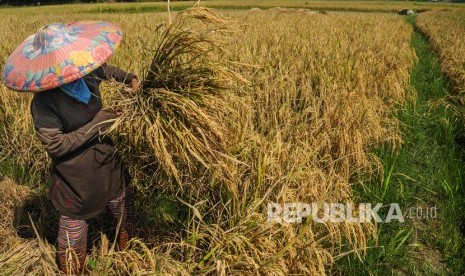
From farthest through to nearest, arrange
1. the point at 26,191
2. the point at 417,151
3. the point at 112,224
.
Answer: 1. the point at 417,151
2. the point at 26,191
3. the point at 112,224

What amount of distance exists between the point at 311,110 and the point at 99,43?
175 centimetres

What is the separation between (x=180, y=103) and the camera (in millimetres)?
1853

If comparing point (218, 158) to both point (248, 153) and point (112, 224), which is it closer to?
point (248, 153)

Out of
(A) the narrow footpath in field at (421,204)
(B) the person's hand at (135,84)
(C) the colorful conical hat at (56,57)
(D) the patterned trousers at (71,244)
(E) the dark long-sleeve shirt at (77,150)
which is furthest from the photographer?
→ (A) the narrow footpath in field at (421,204)

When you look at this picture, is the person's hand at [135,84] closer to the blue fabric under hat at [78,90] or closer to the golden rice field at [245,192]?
the golden rice field at [245,192]

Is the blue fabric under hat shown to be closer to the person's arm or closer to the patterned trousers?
the person's arm

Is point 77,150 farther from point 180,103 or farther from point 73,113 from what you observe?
point 180,103

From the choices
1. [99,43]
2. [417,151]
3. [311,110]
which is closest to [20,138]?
[99,43]

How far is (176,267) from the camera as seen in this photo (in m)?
1.72

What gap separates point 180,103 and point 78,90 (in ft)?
1.66

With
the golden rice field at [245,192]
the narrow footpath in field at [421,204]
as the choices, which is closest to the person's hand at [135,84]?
the golden rice field at [245,192]

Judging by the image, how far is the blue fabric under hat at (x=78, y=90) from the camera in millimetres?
1720

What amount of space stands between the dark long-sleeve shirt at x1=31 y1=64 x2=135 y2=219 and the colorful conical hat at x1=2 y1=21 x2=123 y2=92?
13 centimetres

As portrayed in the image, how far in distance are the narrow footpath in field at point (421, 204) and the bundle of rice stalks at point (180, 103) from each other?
1053 mm
